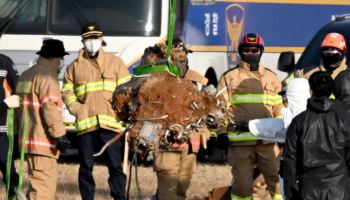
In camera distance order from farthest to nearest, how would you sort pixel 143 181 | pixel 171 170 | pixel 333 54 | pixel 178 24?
pixel 178 24, pixel 143 181, pixel 171 170, pixel 333 54

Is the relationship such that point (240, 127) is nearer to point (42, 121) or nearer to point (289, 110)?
point (289, 110)

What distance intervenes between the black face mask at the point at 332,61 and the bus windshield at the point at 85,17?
6038 millimetres

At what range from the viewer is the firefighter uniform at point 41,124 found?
37.8 feet

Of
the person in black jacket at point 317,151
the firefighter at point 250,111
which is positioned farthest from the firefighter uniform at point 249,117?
the person in black jacket at point 317,151

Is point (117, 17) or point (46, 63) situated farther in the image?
point (117, 17)

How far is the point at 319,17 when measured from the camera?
62.0 feet

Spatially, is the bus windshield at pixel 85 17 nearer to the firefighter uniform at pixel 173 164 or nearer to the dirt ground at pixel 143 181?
the dirt ground at pixel 143 181

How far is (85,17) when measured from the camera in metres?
16.8

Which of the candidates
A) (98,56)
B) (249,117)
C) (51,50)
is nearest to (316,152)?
(249,117)

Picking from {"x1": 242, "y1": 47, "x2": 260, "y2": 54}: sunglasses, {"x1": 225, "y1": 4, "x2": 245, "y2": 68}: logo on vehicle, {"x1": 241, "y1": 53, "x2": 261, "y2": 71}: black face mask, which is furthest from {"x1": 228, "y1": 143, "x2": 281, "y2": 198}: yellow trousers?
{"x1": 225, "y1": 4, "x2": 245, "y2": 68}: logo on vehicle

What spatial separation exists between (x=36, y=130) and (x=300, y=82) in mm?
2766

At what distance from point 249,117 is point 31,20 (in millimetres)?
5882

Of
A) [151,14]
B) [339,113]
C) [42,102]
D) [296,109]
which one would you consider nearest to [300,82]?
[296,109]

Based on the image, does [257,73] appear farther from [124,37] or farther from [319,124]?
[124,37]
